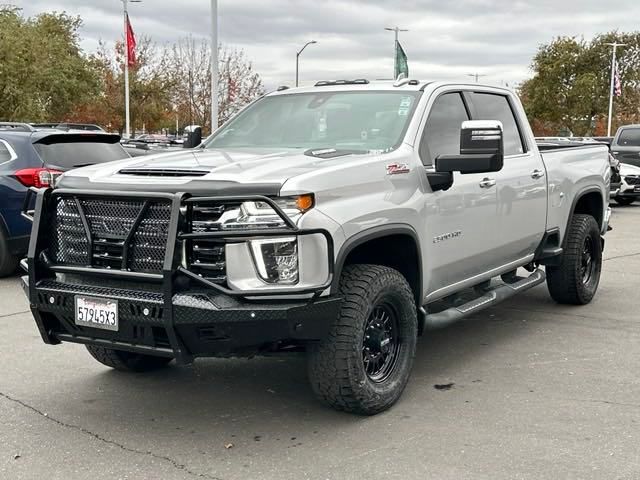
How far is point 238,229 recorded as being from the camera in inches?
154

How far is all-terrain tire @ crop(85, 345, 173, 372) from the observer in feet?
17.3

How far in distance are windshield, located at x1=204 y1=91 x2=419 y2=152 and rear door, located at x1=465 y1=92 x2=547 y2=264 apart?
90cm

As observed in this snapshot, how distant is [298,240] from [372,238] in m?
0.64

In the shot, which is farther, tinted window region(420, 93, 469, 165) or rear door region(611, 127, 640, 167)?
rear door region(611, 127, 640, 167)

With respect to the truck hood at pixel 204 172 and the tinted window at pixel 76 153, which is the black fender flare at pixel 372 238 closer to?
the truck hood at pixel 204 172

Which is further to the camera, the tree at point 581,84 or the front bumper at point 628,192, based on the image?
the tree at point 581,84

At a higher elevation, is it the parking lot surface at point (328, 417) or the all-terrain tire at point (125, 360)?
the all-terrain tire at point (125, 360)

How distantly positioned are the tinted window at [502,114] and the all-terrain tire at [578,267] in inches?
47.7

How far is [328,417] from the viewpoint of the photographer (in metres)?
4.57

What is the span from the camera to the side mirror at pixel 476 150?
15.5 ft

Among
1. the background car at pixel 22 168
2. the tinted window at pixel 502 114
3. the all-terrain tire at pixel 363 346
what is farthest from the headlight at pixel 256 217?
the background car at pixel 22 168

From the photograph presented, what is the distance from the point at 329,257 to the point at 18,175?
5858 millimetres

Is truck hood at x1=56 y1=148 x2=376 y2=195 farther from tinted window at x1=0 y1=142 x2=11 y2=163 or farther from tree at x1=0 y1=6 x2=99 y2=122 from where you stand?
tree at x1=0 y1=6 x2=99 y2=122

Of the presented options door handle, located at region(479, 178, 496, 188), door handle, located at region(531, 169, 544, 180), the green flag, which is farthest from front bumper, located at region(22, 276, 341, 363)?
the green flag
